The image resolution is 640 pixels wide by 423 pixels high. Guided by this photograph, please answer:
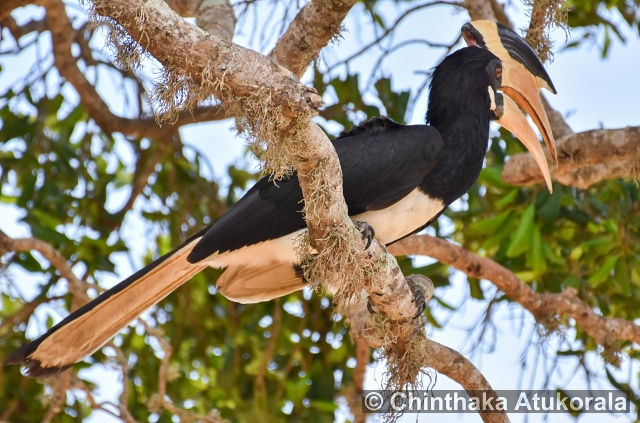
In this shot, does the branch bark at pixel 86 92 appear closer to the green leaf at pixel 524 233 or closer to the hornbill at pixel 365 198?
the hornbill at pixel 365 198

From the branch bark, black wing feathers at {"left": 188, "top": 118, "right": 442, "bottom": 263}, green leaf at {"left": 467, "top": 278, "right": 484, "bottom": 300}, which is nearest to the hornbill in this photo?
black wing feathers at {"left": 188, "top": 118, "right": 442, "bottom": 263}

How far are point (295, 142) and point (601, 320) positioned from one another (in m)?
1.90

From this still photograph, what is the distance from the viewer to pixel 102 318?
3.31 meters

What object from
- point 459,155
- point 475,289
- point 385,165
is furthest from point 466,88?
point 475,289

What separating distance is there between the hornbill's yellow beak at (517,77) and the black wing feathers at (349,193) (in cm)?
53

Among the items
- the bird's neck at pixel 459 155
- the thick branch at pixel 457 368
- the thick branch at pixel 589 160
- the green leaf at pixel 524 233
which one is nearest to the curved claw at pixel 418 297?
the thick branch at pixel 457 368

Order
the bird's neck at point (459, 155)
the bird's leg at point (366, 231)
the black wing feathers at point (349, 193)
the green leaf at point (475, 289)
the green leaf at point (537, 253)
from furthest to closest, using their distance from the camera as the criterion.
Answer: the green leaf at point (475, 289) → the green leaf at point (537, 253) → the bird's neck at point (459, 155) → the black wing feathers at point (349, 193) → the bird's leg at point (366, 231)

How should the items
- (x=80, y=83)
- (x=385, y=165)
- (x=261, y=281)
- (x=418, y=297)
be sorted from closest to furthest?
(x=418, y=297) < (x=385, y=165) < (x=261, y=281) < (x=80, y=83)

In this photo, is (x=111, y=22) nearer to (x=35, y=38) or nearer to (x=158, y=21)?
(x=158, y=21)

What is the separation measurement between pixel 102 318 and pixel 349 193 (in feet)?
3.38

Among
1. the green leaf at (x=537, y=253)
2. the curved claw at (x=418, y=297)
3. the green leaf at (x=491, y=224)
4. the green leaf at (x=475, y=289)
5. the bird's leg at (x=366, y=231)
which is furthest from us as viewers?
the green leaf at (x=475, y=289)

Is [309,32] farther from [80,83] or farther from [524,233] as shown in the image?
[80,83]

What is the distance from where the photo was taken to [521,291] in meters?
3.75

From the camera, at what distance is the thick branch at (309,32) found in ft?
11.1
